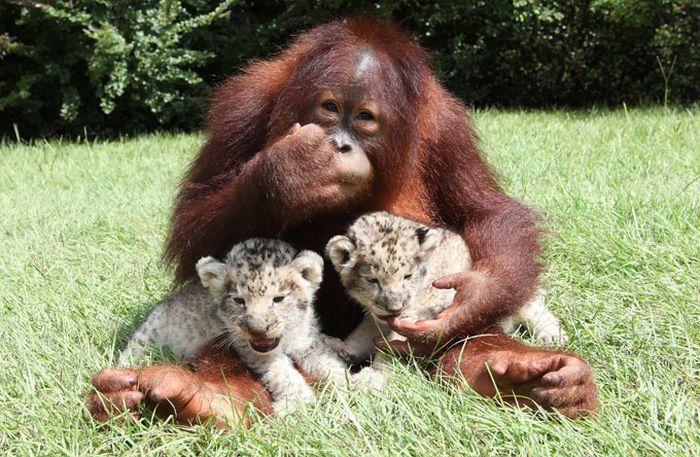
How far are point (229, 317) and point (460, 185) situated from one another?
1169 millimetres

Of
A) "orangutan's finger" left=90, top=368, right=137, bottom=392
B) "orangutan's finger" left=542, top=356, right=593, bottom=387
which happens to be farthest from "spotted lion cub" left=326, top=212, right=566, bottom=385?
"orangutan's finger" left=90, top=368, right=137, bottom=392

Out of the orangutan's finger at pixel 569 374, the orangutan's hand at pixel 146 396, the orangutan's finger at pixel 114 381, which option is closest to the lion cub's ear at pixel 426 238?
the orangutan's finger at pixel 569 374

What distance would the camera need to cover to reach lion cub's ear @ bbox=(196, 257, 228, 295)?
2.99 m

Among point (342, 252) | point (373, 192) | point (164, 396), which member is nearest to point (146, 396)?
point (164, 396)

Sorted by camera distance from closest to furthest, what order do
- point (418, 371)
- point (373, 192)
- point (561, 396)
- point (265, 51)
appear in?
point (561, 396)
point (418, 371)
point (373, 192)
point (265, 51)

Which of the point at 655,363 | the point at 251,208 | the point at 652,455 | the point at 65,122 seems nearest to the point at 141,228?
the point at 251,208

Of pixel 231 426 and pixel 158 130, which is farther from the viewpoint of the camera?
pixel 158 130

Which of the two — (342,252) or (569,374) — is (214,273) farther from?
(569,374)

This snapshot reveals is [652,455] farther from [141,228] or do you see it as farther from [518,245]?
[141,228]

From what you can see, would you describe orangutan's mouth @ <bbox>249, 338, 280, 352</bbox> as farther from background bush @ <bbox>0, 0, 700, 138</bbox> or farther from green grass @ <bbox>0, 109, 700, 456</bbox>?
background bush @ <bbox>0, 0, 700, 138</bbox>

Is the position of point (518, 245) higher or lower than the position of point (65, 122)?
higher

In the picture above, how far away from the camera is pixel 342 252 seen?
9.96 feet

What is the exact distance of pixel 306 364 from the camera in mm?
3084

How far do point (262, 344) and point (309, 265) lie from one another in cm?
32
